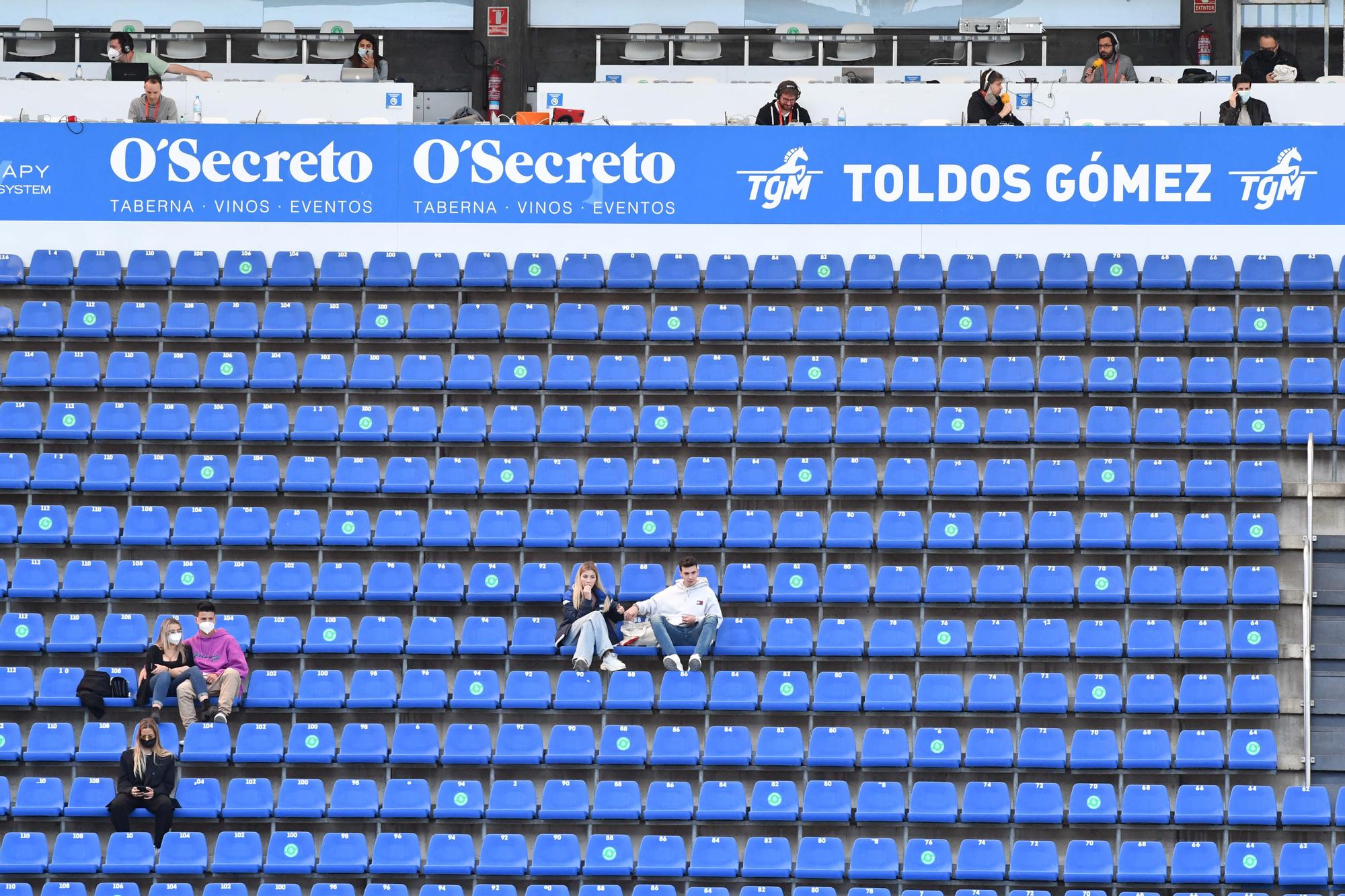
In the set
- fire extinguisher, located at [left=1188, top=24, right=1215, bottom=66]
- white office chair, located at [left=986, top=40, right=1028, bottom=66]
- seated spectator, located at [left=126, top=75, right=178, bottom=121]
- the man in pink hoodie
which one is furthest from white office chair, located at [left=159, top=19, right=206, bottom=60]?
fire extinguisher, located at [left=1188, top=24, right=1215, bottom=66]

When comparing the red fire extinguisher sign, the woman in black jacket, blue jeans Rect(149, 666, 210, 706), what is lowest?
the woman in black jacket

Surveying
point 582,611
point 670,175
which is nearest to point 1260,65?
point 670,175

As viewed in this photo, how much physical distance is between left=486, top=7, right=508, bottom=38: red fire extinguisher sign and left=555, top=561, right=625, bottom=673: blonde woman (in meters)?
8.32

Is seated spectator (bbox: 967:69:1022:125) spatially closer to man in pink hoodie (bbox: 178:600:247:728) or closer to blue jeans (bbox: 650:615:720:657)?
blue jeans (bbox: 650:615:720:657)

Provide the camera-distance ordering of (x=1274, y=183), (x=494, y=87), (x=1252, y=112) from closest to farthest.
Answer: (x=1274, y=183) → (x=1252, y=112) → (x=494, y=87)

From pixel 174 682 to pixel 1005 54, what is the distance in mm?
10212

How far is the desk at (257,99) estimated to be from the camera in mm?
15664

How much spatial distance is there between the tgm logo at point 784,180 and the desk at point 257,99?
122 inches

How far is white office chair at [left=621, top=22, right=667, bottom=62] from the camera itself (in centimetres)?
1803

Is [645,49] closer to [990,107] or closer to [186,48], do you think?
[186,48]

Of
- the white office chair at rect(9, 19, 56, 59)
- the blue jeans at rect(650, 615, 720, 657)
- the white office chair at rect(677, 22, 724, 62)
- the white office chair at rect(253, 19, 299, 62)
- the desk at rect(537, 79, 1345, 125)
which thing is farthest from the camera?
the white office chair at rect(9, 19, 56, 59)

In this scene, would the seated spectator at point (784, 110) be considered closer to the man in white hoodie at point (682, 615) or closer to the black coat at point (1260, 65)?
the black coat at point (1260, 65)

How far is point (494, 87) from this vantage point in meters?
18.6

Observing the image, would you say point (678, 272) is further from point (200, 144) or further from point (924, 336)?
point (200, 144)
